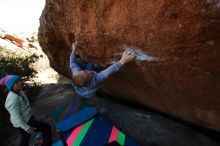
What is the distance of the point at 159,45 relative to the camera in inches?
159

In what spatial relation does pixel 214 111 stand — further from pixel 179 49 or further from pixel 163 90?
pixel 179 49

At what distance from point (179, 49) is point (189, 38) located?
30 cm

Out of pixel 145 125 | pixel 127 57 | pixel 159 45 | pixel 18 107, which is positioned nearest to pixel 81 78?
pixel 127 57

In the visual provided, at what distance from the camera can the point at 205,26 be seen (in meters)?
3.30

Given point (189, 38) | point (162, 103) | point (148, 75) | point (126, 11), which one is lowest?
point (162, 103)

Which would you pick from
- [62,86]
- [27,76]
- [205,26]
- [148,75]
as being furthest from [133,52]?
[27,76]

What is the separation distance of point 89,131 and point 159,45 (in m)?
1.84

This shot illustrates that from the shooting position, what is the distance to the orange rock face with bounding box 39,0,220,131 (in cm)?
346

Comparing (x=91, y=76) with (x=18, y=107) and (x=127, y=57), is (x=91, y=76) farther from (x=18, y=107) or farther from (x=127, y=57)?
(x=18, y=107)

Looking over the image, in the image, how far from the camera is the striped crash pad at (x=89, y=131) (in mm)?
4324

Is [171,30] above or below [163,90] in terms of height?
above

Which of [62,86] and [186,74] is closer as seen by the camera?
[186,74]

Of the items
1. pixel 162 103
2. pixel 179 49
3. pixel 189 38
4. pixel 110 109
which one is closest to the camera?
pixel 189 38

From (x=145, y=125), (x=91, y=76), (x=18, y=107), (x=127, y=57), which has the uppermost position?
(x=127, y=57)
